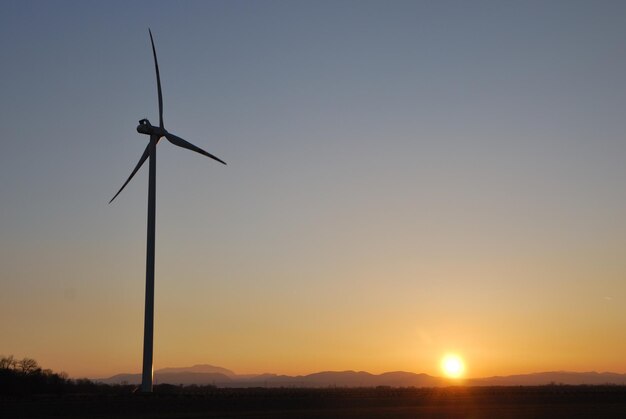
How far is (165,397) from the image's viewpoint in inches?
3014

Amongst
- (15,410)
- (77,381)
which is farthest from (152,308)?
(77,381)

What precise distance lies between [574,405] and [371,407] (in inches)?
779

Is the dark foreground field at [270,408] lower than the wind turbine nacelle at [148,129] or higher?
lower

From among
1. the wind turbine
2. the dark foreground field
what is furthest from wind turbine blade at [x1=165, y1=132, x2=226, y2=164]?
the dark foreground field

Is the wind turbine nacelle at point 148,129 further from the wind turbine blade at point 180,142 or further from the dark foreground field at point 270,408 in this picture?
the dark foreground field at point 270,408

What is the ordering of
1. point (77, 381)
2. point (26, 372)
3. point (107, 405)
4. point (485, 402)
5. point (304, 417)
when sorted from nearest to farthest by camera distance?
point (304, 417) < point (107, 405) < point (485, 402) < point (26, 372) < point (77, 381)

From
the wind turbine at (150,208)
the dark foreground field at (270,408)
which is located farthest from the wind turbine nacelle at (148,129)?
the dark foreground field at (270,408)

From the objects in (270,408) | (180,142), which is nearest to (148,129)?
(180,142)

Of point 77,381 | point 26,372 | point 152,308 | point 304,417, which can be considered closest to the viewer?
point 304,417

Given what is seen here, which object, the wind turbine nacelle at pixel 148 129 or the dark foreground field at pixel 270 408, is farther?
the wind turbine nacelle at pixel 148 129

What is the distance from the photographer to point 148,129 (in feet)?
270

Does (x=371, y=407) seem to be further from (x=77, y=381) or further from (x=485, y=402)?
(x=77, y=381)

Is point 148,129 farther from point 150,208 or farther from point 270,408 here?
point 270,408

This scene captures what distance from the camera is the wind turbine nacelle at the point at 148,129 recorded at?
270 ft
